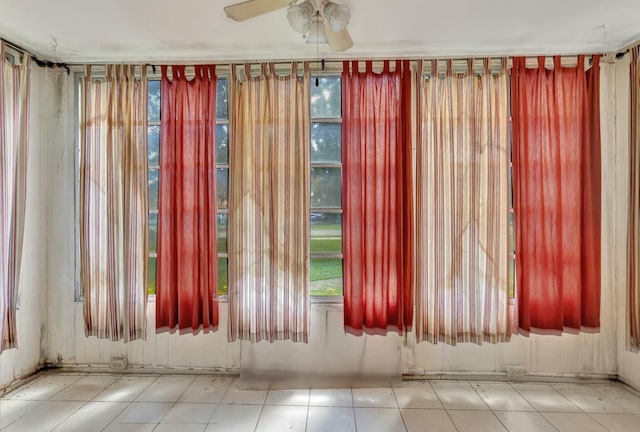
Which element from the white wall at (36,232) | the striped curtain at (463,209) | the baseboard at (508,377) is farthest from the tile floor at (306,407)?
the striped curtain at (463,209)

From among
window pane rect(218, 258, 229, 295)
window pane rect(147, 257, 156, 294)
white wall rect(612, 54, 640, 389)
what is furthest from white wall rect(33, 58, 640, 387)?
window pane rect(218, 258, 229, 295)

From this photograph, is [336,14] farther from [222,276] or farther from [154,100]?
[222,276]

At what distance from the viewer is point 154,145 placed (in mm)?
2820

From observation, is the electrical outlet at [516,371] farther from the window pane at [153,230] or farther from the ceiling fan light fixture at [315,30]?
the window pane at [153,230]

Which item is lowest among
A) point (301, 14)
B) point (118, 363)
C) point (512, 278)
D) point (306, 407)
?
point (306, 407)

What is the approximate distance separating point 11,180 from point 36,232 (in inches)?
20.9

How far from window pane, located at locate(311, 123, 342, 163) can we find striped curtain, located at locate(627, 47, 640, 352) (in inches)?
81.0

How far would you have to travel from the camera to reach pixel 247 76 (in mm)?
2635

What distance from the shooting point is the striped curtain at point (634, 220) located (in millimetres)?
2348

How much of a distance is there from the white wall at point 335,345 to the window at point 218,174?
1.16ft

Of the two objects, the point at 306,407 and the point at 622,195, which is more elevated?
the point at 622,195

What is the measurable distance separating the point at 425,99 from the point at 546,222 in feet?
4.18

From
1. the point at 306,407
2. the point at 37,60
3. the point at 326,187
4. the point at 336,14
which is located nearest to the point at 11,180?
the point at 37,60

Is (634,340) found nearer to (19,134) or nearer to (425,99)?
(425,99)
